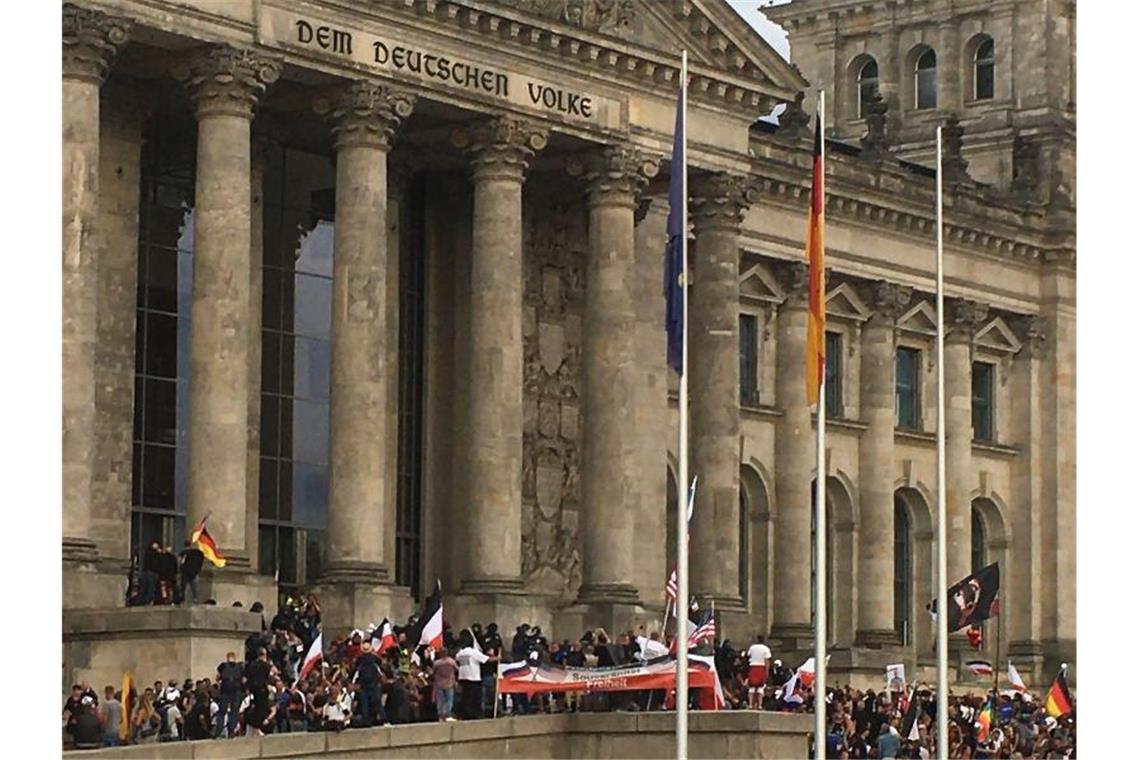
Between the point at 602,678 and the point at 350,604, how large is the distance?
5211mm

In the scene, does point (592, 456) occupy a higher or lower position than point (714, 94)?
lower

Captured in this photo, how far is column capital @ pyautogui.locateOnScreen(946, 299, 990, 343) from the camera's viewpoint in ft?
251

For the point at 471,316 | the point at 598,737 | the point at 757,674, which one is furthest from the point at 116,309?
the point at 757,674

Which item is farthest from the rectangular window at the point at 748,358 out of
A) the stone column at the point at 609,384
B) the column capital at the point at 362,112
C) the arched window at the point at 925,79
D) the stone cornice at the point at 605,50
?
the column capital at the point at 362,112

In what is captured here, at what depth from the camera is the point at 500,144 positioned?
57.8 m

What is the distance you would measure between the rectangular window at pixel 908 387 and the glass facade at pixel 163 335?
2447 cm

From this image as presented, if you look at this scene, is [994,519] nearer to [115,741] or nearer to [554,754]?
[554,754]

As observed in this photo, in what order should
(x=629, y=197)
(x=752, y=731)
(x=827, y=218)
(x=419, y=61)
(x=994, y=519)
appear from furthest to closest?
(x=994, y=519) → (x=827, y=218) → (x=629, y=197) → (x=419, y=61) → (x=752, y=731)

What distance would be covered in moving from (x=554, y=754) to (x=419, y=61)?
1283cm

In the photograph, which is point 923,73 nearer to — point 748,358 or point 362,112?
point 748,358

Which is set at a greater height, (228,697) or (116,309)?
(116,309)

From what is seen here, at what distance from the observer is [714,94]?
62.5 m

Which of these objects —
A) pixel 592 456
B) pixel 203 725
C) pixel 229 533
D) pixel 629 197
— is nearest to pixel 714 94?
pixel 629 197

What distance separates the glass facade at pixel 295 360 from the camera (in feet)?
190
